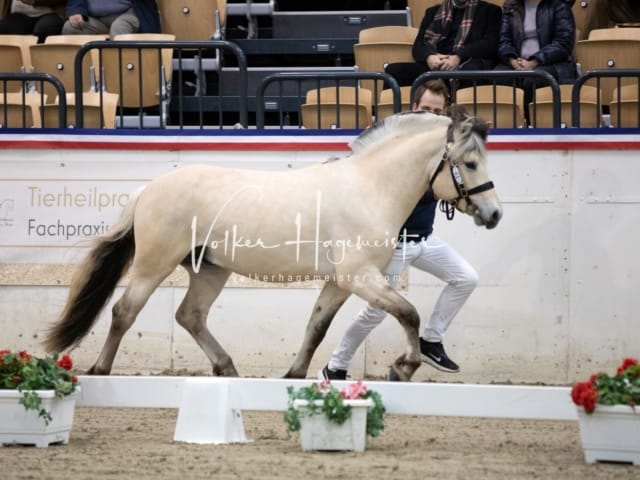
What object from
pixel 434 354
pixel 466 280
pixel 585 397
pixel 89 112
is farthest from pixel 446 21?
pixel 585 397

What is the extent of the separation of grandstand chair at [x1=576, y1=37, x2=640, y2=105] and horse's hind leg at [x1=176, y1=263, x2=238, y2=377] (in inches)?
139

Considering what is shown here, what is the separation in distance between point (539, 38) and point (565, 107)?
2.52 ft

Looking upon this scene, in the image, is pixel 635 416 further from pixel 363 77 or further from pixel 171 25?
pixel 171 25

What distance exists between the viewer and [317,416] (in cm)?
625

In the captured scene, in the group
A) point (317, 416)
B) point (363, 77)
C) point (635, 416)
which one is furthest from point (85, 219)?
point (635, 416)

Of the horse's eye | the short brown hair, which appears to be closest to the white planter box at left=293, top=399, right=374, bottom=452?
the horse's eye

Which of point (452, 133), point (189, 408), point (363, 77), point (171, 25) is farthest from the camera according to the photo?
point (171, 25)

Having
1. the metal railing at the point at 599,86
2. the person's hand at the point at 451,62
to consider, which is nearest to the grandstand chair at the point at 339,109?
the person's hand at the point at 451,62

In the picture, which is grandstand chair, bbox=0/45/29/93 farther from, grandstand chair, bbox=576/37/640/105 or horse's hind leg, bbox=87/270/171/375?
grandstand chair, bbox=576/37/640/105

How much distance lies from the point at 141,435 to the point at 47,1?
241 inches

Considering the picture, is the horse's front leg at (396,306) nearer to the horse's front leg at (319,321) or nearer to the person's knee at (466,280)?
the horse's front leg at (319,321)

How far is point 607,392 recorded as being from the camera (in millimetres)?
6102

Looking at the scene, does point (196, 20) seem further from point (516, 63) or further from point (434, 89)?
point (434, 89)

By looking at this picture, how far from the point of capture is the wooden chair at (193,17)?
459 inches
